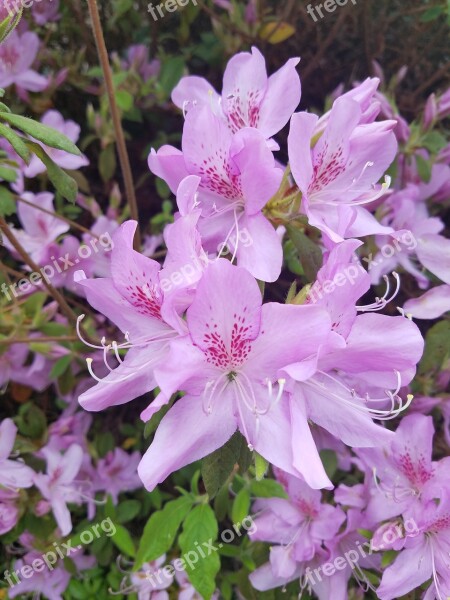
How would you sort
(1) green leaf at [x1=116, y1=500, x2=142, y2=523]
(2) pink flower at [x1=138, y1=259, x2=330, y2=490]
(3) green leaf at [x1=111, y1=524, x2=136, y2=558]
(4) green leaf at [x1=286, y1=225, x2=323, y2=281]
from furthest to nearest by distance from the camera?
(1) green leaf at [x1=116, y1=500, x2=142, y2=523] → (3) green leaf at [x1=111, y1=524, x2=136, y2=558] → (4) green leaf at [x1=286, y1=225, x2=323, y2=281] → (2) pink flower at [x1=138, y1=259, x2=330, y2=490]

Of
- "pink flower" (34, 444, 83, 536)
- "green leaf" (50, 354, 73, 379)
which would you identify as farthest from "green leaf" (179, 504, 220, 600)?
"green leaf" (50, 354, 73, 379)

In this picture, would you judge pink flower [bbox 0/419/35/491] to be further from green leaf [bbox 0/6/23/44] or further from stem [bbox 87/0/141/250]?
green leaf [bbox 0/6/23/44]

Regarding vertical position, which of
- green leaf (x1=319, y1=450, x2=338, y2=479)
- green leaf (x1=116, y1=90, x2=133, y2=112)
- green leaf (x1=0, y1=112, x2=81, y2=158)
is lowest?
green leaf (x1=319, y1=450, x2=338, y2=479)

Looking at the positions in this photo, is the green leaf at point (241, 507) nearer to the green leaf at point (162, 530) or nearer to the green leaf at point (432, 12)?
the green leaf at point (162, 530)

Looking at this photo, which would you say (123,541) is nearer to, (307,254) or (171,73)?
(307,254)

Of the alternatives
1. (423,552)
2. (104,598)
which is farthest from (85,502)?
(423,552)

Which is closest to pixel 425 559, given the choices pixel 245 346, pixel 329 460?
pixel 329 460

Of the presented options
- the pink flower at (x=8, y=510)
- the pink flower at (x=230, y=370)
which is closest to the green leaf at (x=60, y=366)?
the pink flower at (x=8, y=510)
